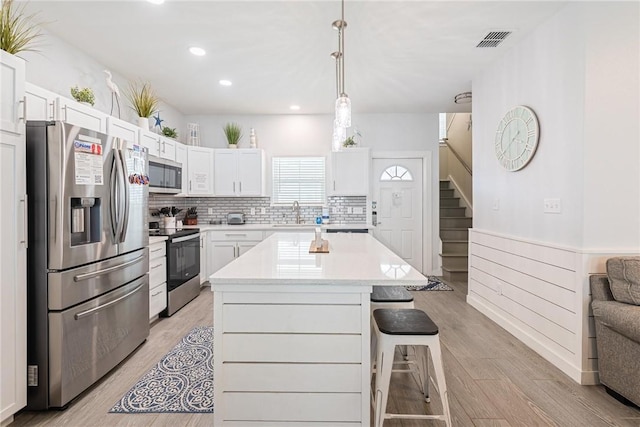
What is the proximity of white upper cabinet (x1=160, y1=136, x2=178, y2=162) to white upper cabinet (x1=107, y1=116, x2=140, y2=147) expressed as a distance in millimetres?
604

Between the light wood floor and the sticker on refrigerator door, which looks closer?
the light wood floor

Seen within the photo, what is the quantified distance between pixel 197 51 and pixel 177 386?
2906mm

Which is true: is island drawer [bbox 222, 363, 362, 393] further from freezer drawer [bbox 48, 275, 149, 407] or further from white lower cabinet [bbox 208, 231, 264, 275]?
white lower cabinet [bbox 208, 231, 264, 275]

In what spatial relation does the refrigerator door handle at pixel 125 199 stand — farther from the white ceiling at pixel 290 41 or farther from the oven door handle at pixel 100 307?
the white ceiling at pixel 290 41

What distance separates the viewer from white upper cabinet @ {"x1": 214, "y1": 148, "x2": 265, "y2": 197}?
5383 millimetres

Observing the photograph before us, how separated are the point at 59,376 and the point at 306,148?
14.4 feet

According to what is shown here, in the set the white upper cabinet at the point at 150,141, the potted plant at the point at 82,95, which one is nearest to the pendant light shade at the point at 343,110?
the potted plant at the point at 82,95

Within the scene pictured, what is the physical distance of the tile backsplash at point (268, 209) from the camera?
5680 mm

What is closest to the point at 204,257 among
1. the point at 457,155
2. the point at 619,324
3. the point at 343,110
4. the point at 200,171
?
the point at 200,171

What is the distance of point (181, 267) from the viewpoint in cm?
407

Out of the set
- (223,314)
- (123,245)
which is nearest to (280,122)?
(123,245)

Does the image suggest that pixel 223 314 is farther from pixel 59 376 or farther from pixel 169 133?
pixel 169 133

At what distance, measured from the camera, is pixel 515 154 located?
3.17 metres

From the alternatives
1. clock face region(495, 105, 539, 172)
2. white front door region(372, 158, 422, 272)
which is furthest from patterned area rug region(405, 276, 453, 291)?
clock face region(495, 105, 539, 172)
